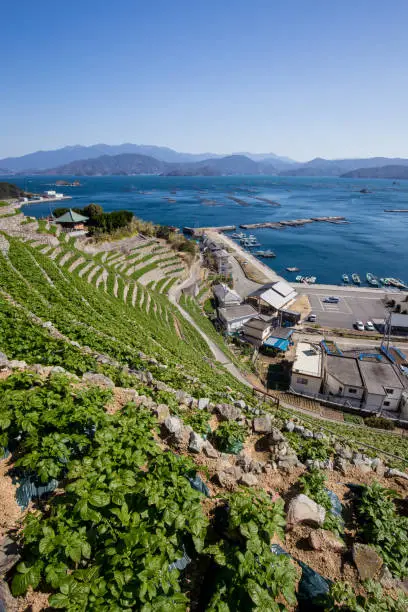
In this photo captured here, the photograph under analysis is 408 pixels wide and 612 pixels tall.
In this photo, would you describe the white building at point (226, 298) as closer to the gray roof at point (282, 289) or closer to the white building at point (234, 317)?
the white building at point (234, 317)

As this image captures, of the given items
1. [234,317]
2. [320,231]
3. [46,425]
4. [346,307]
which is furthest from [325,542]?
[320,231]

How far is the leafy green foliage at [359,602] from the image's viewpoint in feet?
14.3

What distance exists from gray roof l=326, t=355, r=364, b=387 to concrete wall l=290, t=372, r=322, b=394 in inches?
81.7

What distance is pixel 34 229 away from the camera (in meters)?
37.1

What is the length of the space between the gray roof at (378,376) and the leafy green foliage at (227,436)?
24.1 meters

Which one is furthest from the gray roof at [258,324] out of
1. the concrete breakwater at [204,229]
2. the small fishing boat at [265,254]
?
the concrete breakwater at [204,229]

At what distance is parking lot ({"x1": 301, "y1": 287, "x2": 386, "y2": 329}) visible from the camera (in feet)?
161

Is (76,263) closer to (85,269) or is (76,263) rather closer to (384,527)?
(85,269)

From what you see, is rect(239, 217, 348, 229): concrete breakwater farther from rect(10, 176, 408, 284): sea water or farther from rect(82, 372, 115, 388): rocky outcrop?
rect(82, 372, 115, 388): rocky outcrop

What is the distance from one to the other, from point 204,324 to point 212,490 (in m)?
33.1

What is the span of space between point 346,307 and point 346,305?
3.40 feet

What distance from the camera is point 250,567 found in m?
4.20

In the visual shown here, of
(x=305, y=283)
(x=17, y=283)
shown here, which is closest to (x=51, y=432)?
(x=17, y=283)

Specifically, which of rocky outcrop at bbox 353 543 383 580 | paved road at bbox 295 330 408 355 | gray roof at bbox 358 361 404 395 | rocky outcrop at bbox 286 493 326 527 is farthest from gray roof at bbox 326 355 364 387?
rocky outcrop at bbox 353 543 383 580
